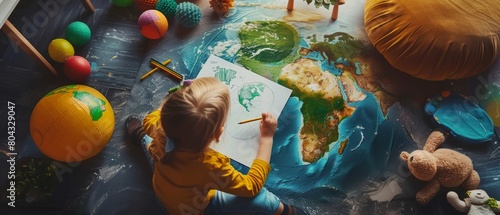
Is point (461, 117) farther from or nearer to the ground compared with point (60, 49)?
nearer to the ground

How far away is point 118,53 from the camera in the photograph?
4.79 ft

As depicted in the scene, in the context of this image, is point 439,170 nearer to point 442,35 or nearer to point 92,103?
point 442,35

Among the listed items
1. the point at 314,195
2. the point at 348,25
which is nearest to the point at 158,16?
the point at 348,25

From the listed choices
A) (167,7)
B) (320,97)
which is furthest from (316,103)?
(167,7)

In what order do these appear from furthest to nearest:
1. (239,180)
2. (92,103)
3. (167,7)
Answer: (167,7) < (92,103) < (239,180)

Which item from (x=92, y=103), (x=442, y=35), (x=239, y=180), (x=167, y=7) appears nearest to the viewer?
(x=239, y=180)

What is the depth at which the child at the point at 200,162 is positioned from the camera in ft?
2.93

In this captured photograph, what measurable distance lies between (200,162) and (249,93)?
438 mm

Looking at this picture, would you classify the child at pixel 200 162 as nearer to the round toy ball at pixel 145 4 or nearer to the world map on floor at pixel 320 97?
the world map on floor at pixel 320 97

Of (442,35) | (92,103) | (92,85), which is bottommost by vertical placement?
(92,85)

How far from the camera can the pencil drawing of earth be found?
1.29 meters

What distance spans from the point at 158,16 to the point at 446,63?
936mm

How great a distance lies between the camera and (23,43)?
125 cm

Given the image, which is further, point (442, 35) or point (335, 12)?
point (335, 12)
